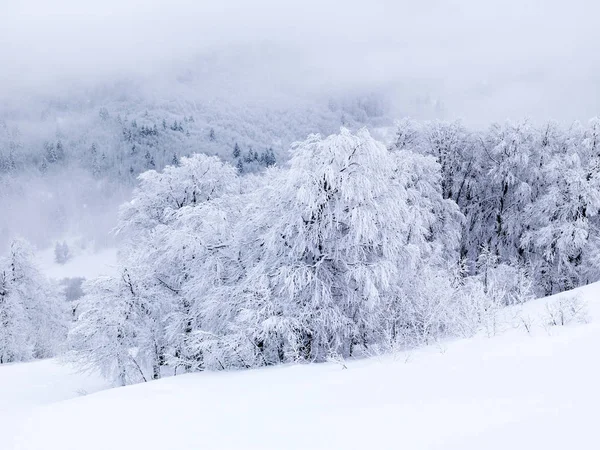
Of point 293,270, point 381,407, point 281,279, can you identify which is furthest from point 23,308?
point 381,407

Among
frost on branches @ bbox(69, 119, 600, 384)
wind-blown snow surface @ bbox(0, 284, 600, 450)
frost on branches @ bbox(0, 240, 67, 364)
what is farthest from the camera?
frost on branches @ bbox(0, 240, 67, 364)

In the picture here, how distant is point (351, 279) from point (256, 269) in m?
3.08

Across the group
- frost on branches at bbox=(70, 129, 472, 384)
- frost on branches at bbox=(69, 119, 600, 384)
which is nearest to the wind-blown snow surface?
frost on branches at bbox=(69, 119, 600, 384)

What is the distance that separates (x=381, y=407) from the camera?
6109 mm

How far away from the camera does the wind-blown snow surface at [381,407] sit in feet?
15.2

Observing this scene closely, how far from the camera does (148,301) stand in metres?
18.4

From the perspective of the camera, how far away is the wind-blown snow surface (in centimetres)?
463

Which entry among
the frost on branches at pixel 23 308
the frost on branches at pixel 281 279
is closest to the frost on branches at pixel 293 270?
the frost on branches at pixel 281 279

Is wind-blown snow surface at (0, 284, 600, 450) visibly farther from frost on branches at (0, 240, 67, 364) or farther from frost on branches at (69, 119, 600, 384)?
frost on branches at (0, 240, 67, 364)

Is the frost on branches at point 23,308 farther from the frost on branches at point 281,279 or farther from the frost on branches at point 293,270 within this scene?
the frost on branches at point 281,279

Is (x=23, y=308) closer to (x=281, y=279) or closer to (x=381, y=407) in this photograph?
(x=281, y=279)

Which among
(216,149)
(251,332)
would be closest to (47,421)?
(251,332)

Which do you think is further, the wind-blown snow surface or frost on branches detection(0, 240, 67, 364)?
frost on branches detection(0, 240, 67, 364)

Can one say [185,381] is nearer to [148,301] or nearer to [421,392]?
[421,392]
